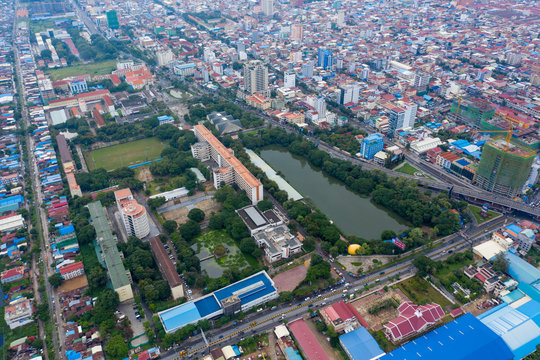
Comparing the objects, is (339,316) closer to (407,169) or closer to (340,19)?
(407,169)

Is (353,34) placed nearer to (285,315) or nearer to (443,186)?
(443,186)

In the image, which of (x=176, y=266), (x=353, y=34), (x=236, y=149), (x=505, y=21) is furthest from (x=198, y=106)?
(x=505, y=21)

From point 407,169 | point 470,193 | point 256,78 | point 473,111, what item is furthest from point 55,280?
point 473,111

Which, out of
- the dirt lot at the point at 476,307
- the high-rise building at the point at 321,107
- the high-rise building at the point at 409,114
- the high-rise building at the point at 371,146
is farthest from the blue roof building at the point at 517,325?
the high-rise building at the point at 321,107

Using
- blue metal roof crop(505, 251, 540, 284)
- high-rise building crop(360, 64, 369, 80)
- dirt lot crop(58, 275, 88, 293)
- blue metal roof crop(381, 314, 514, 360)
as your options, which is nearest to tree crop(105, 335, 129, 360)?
dirt lot crop(58, 275, 88, 293)

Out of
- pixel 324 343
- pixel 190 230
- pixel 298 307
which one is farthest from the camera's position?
pixel 190 230

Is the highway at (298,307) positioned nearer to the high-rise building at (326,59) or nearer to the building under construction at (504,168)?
the building under construction at (504,168)
